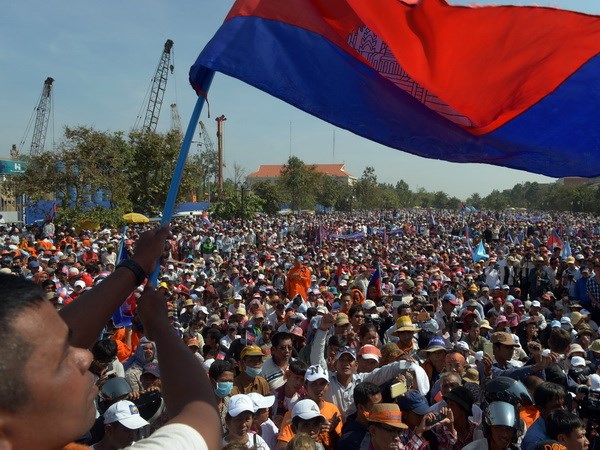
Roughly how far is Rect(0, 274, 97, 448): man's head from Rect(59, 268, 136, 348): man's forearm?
1.50ft

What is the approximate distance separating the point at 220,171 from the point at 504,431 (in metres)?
71.4

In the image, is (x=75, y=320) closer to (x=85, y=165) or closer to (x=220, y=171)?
(x=85, y=165)

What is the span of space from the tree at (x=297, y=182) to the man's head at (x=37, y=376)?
210ft

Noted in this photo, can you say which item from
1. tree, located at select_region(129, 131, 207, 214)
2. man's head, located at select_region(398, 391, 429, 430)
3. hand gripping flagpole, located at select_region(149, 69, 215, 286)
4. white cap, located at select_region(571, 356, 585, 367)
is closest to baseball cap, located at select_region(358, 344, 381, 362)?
man's head, located at select_region(398, 391, 429, 430)

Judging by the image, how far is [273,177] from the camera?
476 feet

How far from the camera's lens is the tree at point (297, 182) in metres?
65.0

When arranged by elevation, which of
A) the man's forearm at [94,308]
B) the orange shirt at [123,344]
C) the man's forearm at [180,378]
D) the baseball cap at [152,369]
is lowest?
the orange shirt at [123,344]

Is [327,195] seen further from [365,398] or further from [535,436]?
[535,436]

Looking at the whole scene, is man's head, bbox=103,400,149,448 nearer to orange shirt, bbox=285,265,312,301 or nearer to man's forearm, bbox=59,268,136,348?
man's forearm, bbox=59,268,136,348

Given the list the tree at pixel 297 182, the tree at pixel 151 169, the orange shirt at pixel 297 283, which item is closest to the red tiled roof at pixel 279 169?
the tree at pixel 297 182

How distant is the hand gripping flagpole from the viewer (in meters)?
2.57

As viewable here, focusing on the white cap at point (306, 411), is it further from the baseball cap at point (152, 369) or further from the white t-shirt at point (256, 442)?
the baseball cap at point (152, 369)

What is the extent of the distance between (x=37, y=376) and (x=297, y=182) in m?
64.2

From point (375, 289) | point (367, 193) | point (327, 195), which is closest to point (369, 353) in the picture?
point (375, 289)
